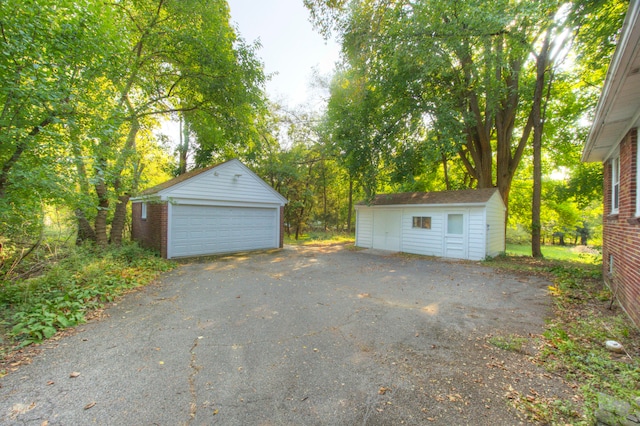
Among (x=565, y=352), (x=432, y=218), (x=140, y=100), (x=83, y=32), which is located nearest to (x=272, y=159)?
(x=140, y=100)

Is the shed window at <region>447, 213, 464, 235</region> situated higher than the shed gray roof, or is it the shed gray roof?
the shed gray roof

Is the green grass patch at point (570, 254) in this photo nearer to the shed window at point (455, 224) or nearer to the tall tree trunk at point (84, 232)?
the shed window at point (455, 224)

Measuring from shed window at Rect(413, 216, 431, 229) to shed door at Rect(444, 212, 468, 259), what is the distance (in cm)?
77

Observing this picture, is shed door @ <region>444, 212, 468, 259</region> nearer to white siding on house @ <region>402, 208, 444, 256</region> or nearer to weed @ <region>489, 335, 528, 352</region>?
white siding on house @ <region>402, 208, 444, 256</region>

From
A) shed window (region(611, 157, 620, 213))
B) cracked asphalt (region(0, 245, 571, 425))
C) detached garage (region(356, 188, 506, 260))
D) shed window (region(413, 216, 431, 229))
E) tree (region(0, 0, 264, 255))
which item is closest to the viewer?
cracked asphalt (region(0, 245, 571, 425))

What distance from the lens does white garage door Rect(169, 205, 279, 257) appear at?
32.9ft

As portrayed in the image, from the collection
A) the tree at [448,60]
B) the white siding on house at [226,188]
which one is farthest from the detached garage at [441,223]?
the white siding on house at [226,188]

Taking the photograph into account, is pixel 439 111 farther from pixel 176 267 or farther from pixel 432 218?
pixel 176 267

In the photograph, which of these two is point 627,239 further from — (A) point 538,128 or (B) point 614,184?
(A) point 538,128

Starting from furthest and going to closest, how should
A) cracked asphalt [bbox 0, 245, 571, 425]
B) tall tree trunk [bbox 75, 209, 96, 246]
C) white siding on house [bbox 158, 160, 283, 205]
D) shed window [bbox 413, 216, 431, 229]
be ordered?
shed window [bbox 413, 216, 431, 229], white siding on house [bbox 158, 160, 283, 205], tall tree trunk [bbox 75, 209, 96, 246], cracked asphalt [bbox 0, 245, 571, 425]

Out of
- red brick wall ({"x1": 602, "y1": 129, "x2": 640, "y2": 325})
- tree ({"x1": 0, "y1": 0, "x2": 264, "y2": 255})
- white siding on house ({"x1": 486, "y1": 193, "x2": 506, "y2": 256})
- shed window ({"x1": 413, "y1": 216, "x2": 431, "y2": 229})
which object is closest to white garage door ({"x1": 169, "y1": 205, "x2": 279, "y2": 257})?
tree ({"x1": 0, "y1": 0, "x2": 264, "y2": 255})

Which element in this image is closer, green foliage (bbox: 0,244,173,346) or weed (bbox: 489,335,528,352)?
weed (bbox: 489,335,528,352)

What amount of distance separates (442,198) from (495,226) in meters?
2.44

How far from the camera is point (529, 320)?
4.31 m
